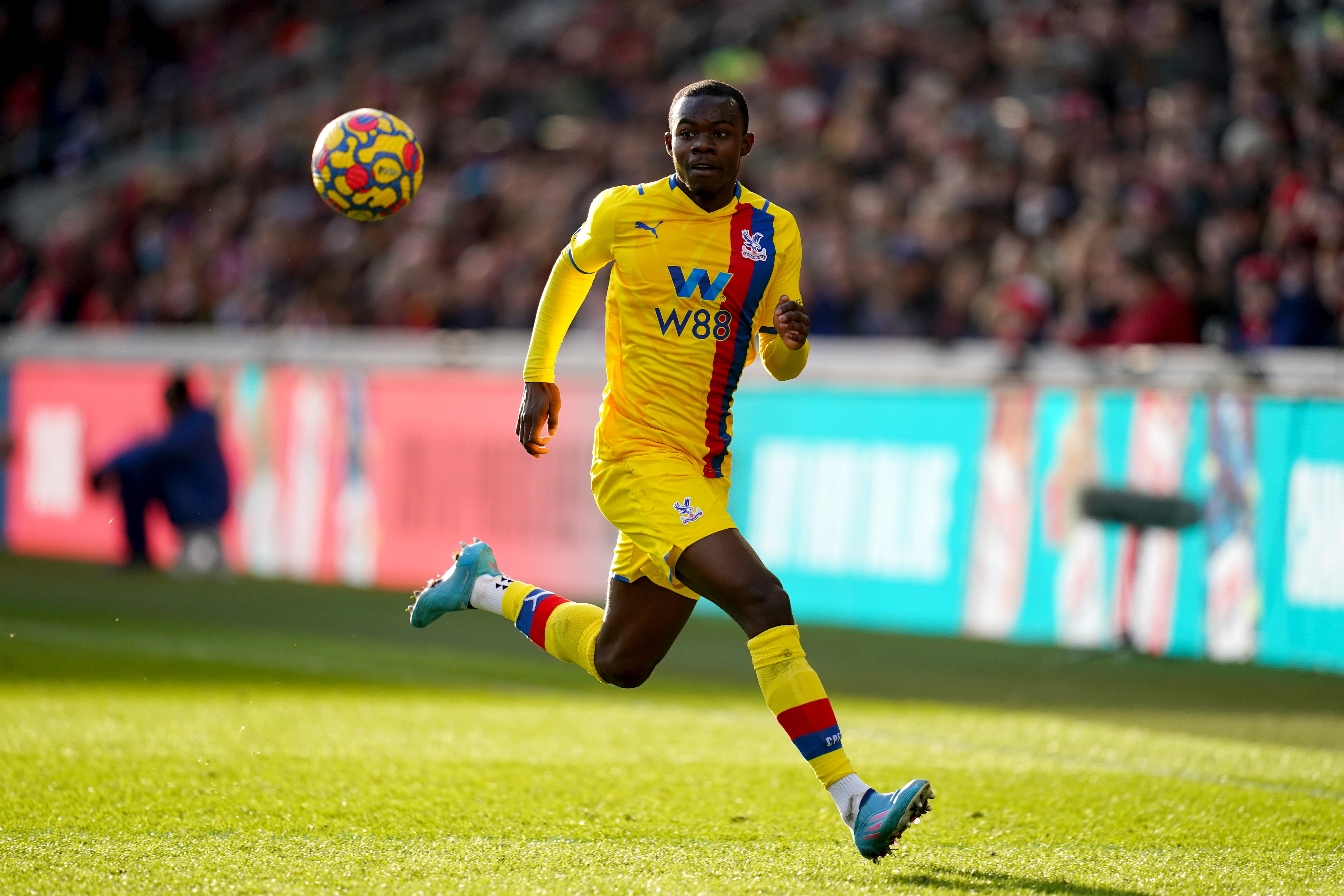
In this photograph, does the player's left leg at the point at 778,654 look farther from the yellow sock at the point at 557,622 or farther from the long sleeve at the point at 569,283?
the long sleeve at the point at 569,283

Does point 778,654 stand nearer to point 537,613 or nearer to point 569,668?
point 537,613

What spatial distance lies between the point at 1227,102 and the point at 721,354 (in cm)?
962

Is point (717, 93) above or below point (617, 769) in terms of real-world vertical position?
above

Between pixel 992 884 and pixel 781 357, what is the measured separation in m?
1.72

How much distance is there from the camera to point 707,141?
17.5 ft

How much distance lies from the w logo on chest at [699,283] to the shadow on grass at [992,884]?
1.85 meters

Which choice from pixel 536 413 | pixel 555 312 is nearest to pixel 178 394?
pixel 555 312

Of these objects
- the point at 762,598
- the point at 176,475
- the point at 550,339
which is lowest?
the point at 176,475

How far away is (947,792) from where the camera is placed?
249 inches

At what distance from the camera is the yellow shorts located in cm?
527

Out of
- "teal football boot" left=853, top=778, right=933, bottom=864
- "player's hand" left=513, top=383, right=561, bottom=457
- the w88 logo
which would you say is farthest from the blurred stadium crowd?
"teal football boot" left=853, top=778, right=933, bottom=864

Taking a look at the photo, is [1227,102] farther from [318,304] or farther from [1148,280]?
[318,304]

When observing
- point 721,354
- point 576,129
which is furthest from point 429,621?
point 576,129

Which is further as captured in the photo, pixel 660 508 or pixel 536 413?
pixel 536 413
